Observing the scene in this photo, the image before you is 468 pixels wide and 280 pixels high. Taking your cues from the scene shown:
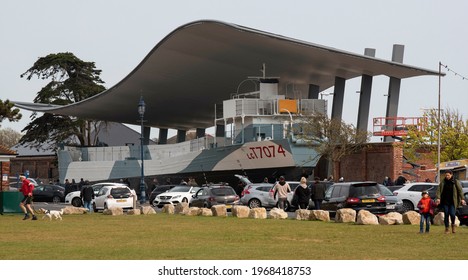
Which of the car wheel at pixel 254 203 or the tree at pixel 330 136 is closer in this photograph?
the car wheel at pixel 254 203

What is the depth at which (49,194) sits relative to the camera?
232 feet

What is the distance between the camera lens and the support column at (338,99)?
7181cm

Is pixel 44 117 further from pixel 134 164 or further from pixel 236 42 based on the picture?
pixel 236 42

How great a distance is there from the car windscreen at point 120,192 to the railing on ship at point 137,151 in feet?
86.5

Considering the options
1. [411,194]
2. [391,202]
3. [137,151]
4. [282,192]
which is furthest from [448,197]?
[137,151]

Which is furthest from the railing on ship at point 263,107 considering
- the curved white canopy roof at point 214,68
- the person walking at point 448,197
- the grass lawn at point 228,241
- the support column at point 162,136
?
the person walking at point 448,197

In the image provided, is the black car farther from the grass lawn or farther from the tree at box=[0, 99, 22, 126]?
the grass lawn

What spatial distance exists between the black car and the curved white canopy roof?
1188 centimetres

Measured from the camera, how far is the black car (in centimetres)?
7075

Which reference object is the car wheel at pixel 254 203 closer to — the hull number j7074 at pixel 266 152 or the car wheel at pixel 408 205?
the car wheel at pixel 408 205

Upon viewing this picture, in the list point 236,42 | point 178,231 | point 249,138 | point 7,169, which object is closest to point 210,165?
point 249,138

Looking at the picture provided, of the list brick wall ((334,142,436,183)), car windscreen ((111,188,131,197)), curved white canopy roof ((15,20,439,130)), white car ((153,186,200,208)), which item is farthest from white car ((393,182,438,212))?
curved white canopy roof ((15,20,439,130))
